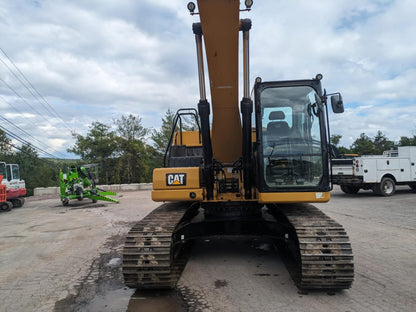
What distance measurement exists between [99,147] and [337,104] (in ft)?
96.1

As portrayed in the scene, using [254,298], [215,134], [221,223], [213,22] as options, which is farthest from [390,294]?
[213,22]

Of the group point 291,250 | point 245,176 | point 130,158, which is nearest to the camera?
point 245,176

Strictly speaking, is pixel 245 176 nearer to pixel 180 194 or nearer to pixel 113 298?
pixel 180 194

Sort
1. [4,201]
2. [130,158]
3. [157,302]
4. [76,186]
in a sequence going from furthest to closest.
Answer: [130,158] < [76,186] < [4,201] < [157,302]

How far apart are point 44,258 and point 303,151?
5.02 meters

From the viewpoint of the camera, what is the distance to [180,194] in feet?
16.5

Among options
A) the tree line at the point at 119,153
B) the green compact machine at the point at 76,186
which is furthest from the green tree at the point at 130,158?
the green compact machine at the point at 76,186

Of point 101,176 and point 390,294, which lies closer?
point 390,294

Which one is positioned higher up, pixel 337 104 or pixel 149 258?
pixel 337 104

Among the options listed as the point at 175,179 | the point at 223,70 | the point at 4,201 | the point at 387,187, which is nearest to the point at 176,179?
the point at 175,179

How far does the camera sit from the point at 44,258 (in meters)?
6.15

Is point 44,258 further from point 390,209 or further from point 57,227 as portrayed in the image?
point 390,209

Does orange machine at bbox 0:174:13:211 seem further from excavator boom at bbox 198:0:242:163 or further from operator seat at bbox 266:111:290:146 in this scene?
operator seat at bbox 266:111:290:146

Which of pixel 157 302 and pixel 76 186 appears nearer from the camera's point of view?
pixel 157 302
